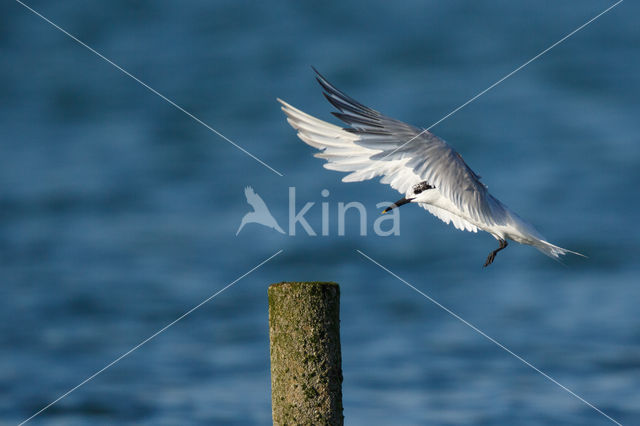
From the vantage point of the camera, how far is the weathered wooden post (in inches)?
193

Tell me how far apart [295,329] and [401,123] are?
11.4 ft

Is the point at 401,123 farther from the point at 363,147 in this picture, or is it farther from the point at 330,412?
the point at 330,412

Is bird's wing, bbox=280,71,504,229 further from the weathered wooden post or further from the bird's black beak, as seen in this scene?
the weathered wooden post

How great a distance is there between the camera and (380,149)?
301 inches

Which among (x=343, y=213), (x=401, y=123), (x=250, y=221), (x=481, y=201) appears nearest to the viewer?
(x=401, y=123)

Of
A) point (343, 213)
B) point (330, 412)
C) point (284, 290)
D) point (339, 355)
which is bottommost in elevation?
point (330, 412)

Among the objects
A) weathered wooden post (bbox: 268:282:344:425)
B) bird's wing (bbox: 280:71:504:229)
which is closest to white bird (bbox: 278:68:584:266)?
bird's wing (bbox: 280:71:504:229)

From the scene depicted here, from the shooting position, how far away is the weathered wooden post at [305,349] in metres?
4.89

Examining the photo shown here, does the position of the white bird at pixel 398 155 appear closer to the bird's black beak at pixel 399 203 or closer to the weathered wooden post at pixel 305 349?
the bird's black beak at pixel 399 203

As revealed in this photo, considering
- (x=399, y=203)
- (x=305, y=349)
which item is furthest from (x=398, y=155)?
(x=305, y=349)

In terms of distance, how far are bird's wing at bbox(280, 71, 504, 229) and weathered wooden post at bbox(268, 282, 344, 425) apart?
2.94 meters

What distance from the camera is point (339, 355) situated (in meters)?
5.04

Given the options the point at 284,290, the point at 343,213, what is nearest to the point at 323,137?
the point at 284,290

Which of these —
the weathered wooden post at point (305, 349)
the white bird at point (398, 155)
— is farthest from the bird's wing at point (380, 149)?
the weathered wooden post at point (305, 349)
